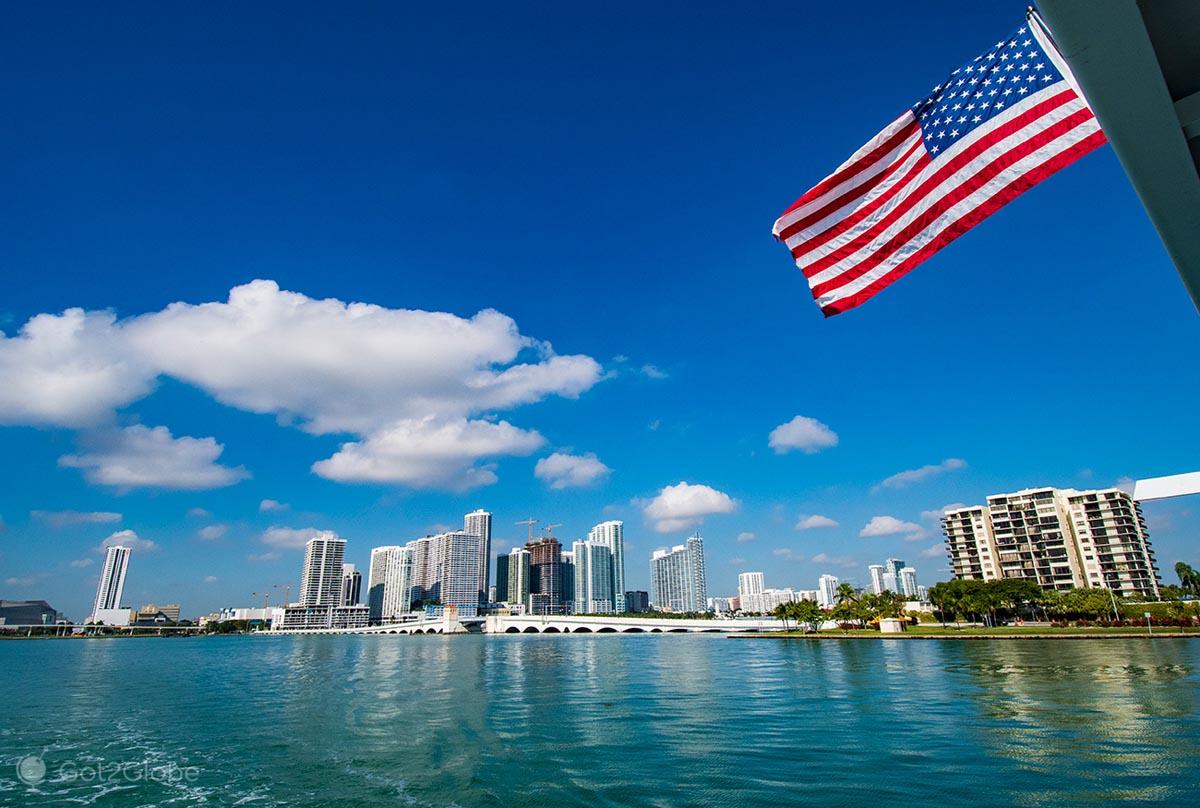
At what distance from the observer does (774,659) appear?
77.3 metres

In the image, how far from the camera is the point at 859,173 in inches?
424

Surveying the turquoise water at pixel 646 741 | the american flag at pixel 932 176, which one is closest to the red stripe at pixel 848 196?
the american flag at pixel 932 176

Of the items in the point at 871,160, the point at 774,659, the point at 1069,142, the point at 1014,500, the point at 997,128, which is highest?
the point at 1014,500

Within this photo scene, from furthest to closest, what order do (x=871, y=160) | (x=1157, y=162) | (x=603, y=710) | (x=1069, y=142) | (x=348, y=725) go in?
(x=603, y=710)
(x=348, y=725)
(x=871, y=160)
(x=1069, y=142)
(x=1157, y=162)

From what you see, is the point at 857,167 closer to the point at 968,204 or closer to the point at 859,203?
the point at 859,203

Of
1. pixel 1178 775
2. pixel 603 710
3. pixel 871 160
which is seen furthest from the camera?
pixel 603 710

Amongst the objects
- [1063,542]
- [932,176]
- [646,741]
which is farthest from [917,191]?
[1063,542]

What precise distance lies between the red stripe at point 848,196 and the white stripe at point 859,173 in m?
0.06

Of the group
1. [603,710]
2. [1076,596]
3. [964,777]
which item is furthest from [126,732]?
[1076,596]

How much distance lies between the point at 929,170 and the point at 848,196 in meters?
1.41

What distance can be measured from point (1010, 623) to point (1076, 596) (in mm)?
22565

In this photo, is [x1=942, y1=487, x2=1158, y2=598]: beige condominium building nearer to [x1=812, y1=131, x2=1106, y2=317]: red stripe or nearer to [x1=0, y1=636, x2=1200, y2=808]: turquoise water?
[x1=0, y1=636, x2=1200, y2=808]: turquoise water

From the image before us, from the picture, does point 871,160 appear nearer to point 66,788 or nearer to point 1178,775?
point 1178,775

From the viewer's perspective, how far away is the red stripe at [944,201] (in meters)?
8.59
